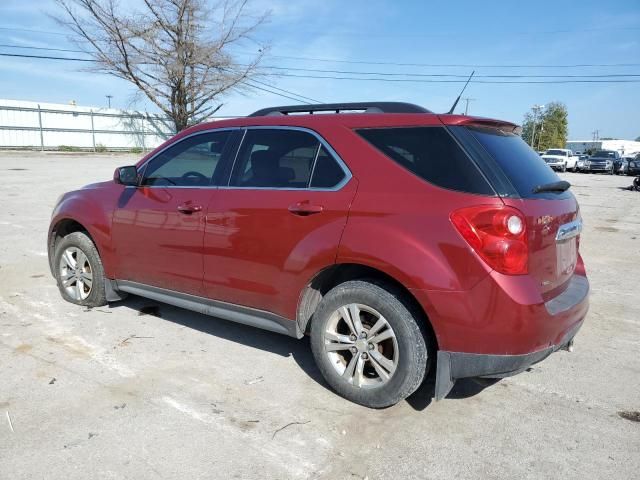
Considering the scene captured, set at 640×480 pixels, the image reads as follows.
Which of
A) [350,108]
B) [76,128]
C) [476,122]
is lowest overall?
[476,122]

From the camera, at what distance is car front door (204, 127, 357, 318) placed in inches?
128

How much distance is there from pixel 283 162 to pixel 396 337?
1.43 metres

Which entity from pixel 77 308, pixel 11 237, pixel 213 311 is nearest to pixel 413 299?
pixel 213 311

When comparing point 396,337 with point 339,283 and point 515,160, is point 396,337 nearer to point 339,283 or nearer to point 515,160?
point 339,283

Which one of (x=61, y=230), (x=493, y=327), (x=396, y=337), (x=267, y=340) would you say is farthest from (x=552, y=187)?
(x=61, y=230)

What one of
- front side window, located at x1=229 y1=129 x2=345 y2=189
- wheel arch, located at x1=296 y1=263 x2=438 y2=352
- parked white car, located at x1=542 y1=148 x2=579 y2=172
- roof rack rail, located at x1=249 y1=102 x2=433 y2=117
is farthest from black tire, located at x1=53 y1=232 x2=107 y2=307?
parked white car, located at x1=542 y1=148 x2=579 y2=172

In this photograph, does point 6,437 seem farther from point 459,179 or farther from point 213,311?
point 459,179

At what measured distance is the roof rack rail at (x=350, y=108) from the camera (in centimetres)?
333

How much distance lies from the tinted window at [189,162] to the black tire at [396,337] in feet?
4.74

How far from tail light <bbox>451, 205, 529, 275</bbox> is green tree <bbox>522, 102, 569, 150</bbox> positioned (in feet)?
295

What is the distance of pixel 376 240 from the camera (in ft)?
9.80

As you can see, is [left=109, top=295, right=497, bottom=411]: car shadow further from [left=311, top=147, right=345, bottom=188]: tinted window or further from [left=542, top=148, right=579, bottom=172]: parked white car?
[left=542, top=148, right=579, bottom=172]: parked white car

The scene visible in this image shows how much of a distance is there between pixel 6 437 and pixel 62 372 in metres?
0.83

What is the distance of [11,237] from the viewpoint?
8195mm
